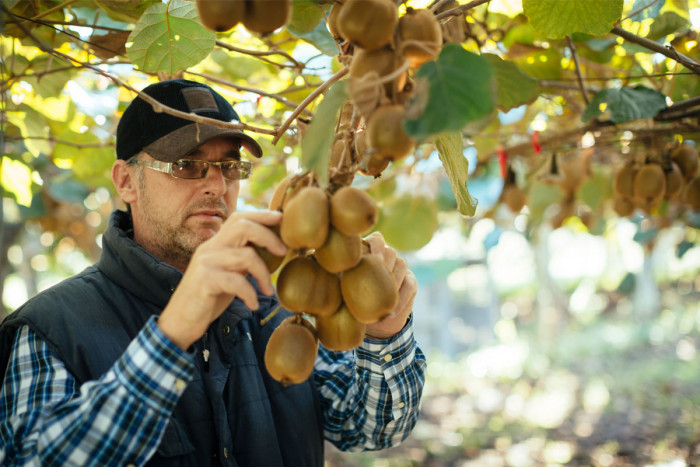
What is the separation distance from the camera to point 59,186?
133 inches

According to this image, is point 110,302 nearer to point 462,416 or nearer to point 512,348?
point 462,416

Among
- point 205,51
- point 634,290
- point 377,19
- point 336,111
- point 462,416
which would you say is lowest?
point 462,416

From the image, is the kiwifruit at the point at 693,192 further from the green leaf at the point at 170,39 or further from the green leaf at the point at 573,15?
the green leaf at the point at 170,39

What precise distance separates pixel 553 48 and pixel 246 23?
155cm

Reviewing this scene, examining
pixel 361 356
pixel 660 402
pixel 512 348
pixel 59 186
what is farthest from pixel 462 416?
pixel 361 356

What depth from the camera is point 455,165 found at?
0.94 metres

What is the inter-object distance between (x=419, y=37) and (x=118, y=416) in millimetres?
753

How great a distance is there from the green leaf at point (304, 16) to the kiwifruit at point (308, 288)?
58 cm

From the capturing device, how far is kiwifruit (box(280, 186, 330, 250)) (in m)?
0.75

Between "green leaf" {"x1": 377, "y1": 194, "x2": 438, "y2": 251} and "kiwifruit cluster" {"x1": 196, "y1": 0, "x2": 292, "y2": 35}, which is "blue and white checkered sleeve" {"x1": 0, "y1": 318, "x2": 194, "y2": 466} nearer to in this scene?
"kiwifruit cluster" {"x1": 196, "y1": 0, "x2": 292, "y2": 35}

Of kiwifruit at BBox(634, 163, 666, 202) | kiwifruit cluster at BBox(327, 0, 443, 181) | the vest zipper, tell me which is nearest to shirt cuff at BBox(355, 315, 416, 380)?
the vest zipper

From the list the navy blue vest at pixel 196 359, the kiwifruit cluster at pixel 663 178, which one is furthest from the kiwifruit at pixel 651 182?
the navy blue vest at pixel 196 359

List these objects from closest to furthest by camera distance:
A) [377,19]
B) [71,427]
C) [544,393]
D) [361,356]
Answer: [377,19]
[71,427]
[361,356]
[544,393]

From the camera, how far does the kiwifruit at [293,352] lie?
82 centimetres
